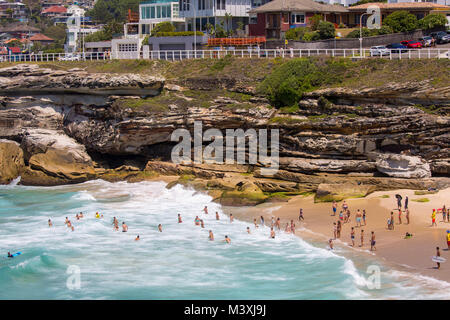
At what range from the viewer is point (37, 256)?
96.7 feet

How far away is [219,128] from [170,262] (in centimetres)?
1783

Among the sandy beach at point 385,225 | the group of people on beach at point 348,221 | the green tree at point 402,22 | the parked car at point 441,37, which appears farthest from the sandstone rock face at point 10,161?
the parked car at point 441,37

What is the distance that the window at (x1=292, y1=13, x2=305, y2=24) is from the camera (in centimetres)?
5862

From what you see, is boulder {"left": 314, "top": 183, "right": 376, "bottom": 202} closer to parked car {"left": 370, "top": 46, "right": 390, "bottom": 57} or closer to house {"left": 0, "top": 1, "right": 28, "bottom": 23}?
parked car {"left": 370, "top": 46, "right": 390, "bottom": 57}

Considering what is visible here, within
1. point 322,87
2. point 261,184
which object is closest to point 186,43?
point 322,87

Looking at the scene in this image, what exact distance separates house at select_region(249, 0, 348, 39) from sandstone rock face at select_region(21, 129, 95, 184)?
21.4m

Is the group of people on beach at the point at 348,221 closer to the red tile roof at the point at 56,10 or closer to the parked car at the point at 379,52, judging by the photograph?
the parked car at the point at 379,52

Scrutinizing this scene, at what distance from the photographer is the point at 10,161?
47906mm

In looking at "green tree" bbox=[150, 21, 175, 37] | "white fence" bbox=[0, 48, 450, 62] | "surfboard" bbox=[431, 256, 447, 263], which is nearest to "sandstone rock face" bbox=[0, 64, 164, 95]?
"white fence" bbox=[0, 48, 450, 62]

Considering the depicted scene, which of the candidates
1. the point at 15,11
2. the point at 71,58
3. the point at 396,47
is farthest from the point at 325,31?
the point at 15,11

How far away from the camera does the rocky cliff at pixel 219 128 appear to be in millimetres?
38312
